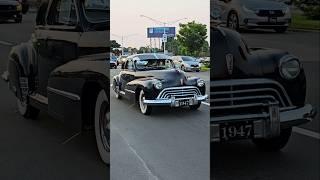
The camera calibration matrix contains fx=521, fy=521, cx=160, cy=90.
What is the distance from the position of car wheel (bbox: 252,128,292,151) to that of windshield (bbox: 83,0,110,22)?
3.37 ft

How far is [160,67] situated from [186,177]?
57cm

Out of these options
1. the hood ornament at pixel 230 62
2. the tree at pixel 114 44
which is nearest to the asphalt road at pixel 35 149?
the tree at pixel 114 44

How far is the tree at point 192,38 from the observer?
98.5 inches

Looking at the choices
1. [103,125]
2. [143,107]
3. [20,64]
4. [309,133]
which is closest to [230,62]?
[143,107]

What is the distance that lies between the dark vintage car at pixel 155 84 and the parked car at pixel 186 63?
0.08 feet

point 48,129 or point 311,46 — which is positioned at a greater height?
point 311,46

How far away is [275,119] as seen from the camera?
107 inches

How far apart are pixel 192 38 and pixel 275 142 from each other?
2.47ft

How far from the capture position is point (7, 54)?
110 inches

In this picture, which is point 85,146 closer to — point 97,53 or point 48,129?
point 48,129

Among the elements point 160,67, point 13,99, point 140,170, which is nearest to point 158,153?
point 140,170

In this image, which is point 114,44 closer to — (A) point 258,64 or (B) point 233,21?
(B) point 233,21

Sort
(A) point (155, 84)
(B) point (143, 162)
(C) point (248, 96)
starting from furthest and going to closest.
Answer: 1. (C) point (248, 96)
2. (B) point (143, 162)
3. (A) point (155, 84)

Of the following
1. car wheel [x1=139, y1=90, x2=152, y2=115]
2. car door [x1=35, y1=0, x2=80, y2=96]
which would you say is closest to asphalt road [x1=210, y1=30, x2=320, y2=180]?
car wheel [x1=139, y1=90, x2=152, y2=115]
